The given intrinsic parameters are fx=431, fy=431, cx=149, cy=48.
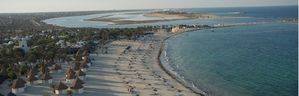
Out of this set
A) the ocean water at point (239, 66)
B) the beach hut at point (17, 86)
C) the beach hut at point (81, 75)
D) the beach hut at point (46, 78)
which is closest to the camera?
the beach hut at point (17, 86)

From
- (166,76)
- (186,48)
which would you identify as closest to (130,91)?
(166,76)

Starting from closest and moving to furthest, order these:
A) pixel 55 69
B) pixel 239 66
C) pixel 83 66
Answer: pixel 55 69, pixel 83 66, pixel 239 66

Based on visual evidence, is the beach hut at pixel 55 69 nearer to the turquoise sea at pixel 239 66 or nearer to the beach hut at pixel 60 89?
the beach hut at pixel 60 89

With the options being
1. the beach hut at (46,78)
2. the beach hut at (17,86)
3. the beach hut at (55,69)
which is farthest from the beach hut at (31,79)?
the beach hut at (55,69)

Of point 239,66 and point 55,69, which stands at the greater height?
point 55,69

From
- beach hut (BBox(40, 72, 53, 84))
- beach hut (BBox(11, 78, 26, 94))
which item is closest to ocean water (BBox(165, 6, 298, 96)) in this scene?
beach hut (BBox(40, 72, 53, 84))

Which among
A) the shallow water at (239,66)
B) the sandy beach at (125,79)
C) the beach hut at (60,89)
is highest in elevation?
the beach hut at (60,89)

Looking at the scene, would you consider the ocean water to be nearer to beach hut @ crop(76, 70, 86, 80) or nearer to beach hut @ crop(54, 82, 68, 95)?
beach hut @ crop(76, 70, 86, 80)

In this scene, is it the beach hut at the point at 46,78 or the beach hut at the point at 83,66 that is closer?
the beach hut at the point at 46,78

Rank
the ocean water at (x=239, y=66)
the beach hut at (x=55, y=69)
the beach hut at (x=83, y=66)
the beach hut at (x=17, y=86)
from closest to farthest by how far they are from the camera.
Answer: the beach hut at (x=17, y=86) < the ocean water at (x=239, y=66) < the beach hut at (x=55, y=69) < the beach hut at (x=83, y=66)

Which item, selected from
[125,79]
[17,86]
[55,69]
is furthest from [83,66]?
[17,86]

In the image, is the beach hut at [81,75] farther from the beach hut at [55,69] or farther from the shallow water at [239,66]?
the shallow water at [239,66]

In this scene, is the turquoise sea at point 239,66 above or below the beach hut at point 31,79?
below

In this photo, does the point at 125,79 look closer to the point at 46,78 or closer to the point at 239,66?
the point at 46,78
